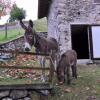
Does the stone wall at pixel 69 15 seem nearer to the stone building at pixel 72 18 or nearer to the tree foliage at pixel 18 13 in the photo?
the stone building at pixel 72 18

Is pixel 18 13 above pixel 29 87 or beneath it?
above

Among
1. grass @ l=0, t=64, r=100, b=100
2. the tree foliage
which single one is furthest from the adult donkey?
the tree foliage

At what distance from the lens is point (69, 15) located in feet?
56.2

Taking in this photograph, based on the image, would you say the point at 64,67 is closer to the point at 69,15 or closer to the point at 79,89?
the point at 79,89

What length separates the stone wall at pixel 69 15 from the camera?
16.9 metres

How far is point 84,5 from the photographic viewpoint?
56.7 ft

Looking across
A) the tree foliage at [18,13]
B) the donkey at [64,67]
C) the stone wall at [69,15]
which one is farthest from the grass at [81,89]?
the tree foliage at [18,13]

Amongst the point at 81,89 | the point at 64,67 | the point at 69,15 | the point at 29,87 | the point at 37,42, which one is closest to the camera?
the point at 29,87

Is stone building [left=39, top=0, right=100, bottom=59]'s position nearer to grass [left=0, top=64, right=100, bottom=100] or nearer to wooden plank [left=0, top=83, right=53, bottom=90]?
grass [left=0, top=64, right=100, bottom=100]

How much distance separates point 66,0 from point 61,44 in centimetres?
221

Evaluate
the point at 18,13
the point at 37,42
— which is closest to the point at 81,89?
the point at 37,42

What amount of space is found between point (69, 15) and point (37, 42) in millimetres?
5002

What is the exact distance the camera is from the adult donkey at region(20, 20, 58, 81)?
1213 centimetres

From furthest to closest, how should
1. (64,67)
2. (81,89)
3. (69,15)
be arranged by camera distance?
1. (69,15)
2. (64,67)
3. (81,89)
